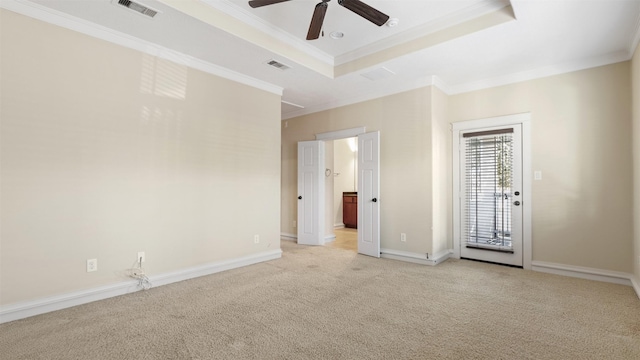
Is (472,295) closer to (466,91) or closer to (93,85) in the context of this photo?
(466,91)

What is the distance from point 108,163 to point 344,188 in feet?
20.2

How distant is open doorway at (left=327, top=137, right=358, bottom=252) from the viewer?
8.19m

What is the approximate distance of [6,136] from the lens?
8.52ft

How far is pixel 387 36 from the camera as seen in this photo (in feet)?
12.6

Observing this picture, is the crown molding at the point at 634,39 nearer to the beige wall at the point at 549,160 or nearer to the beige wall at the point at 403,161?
the beige wall at the point at 549,160

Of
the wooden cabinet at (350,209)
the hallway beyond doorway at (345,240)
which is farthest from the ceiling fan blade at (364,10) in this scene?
the wooden cabinet at (350,209)

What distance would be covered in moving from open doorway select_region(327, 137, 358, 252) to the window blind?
3.46m

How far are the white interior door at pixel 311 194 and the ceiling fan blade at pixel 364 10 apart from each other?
3316mm

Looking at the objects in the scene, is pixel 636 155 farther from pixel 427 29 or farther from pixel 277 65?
pixel 277 65

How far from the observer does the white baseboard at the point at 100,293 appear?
2629 mm

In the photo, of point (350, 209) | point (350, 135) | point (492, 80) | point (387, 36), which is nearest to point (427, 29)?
point (387, 36)

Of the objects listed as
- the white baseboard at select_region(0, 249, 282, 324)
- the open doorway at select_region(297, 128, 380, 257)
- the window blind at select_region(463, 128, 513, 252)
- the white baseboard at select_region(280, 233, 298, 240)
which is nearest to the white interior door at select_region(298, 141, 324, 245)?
the open doorway at select_region(297, 128, 380, 257)

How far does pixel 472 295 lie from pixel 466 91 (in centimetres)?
309

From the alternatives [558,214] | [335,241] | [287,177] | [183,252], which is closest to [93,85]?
[183,252]
